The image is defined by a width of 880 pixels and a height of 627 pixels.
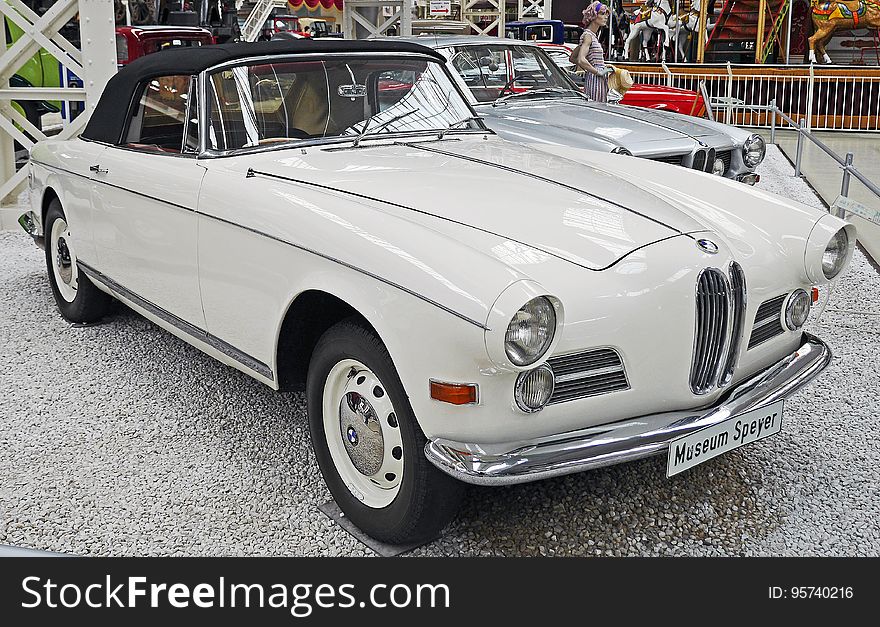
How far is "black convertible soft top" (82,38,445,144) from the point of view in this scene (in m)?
3.83

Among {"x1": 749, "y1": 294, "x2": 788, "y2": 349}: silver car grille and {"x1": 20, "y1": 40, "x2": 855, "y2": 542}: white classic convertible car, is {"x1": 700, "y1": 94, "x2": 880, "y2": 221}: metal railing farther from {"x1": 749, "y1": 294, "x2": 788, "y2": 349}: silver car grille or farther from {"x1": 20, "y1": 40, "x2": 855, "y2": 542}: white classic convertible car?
{"x1": 20, "y1": 40, "x2": 855, "y2": 542}: white classic convertible car

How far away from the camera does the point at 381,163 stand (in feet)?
11.5

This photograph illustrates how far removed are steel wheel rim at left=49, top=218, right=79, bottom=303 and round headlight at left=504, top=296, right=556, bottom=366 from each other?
3475 mm

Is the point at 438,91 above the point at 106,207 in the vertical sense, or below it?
above

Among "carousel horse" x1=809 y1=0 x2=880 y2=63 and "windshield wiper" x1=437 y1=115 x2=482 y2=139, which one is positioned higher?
"carousel horse" x1=809 y1=0 x2=880 y2=63

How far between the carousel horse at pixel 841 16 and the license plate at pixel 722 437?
1726cm

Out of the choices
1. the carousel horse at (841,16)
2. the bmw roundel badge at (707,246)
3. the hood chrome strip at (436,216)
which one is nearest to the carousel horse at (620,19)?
the carousel horse at (841,16)

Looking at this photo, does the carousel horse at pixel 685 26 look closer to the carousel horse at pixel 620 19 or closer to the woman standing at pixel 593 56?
the carousel horse at pixel 620 19

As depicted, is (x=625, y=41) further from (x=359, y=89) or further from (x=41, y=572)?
(x=41, y=572)

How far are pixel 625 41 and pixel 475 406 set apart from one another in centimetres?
2155

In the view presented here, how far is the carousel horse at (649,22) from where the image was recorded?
20.9 meters

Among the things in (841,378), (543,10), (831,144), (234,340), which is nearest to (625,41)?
(543,10)

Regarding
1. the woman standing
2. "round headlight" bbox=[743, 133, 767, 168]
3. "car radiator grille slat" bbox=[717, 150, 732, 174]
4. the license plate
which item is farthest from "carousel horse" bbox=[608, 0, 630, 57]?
the license plate

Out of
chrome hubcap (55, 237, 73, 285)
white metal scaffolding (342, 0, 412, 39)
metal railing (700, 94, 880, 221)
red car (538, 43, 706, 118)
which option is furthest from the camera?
white metal scaffolding (342, 0, 412, 39)
